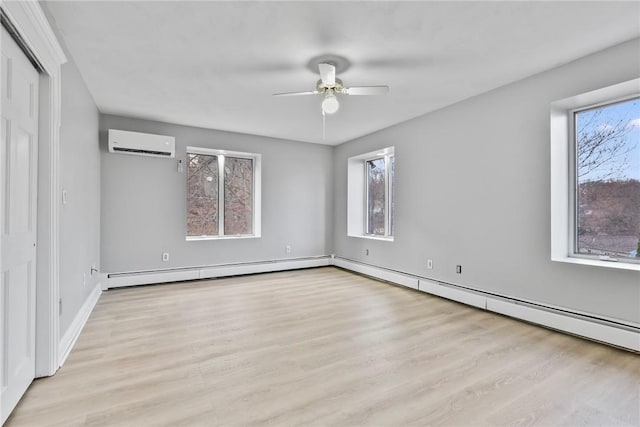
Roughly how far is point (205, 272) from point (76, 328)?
222 centimetres

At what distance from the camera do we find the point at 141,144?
4.21 meters

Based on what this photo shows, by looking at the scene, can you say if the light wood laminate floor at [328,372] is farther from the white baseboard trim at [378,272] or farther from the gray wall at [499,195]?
the white baseboard trim at [378,272]

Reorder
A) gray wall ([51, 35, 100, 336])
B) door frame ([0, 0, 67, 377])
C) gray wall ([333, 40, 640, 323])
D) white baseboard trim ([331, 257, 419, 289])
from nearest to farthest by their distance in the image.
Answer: door frame ([0, 0, 67, 377]), gray wall ([51, 35, 100, 336]), gray wall ([333, 40, 640, 323]), white baseboard trim ([331, 257, 419, 289])

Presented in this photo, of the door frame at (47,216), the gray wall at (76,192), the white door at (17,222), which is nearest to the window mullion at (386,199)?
the gray wall at (76,192)

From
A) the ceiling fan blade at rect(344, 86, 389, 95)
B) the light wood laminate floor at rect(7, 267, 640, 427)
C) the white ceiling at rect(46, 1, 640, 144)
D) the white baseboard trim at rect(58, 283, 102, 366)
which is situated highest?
the white ceiling at rect(46, 1, 640, 144)

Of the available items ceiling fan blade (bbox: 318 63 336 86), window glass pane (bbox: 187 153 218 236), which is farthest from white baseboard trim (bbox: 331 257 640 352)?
window glass pane (bbox: 187 153 218 236)

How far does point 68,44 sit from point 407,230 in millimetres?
4121

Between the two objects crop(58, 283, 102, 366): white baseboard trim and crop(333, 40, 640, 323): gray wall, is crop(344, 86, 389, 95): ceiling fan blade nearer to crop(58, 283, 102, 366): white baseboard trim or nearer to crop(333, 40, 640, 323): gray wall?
crop(333, 40, 640, 323): gray wall

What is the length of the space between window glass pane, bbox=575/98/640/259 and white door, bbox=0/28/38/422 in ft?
13.9

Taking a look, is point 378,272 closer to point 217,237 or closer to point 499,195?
point 499,195

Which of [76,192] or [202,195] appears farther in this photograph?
[202,195]

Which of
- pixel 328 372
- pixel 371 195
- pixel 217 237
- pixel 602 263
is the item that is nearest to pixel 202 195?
pixel 217 237

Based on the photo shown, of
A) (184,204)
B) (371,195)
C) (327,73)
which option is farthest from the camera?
(371,195)

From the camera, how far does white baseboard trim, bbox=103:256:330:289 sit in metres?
4.29
